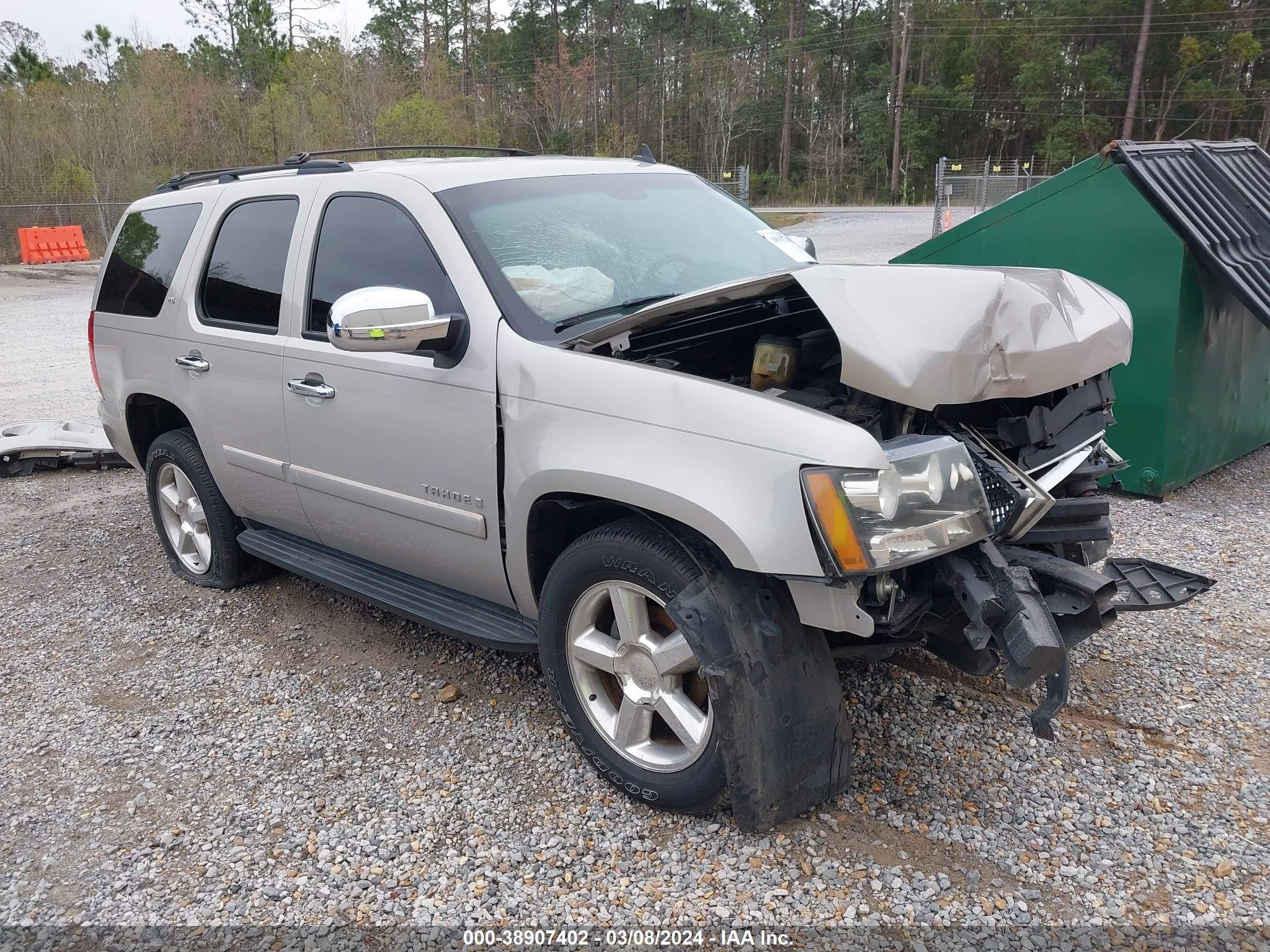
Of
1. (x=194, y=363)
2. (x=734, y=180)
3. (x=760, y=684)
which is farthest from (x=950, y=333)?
(x=734, y=180)

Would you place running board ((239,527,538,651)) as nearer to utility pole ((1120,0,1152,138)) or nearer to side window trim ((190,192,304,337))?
side window trim ((190,192,304,337))

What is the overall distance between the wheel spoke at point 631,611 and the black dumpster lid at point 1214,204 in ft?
12.5

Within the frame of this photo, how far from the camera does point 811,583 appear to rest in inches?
96.2

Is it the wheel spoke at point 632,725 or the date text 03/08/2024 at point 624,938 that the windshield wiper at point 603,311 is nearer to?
the wheel spoke at point 632,725

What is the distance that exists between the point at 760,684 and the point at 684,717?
332 mm

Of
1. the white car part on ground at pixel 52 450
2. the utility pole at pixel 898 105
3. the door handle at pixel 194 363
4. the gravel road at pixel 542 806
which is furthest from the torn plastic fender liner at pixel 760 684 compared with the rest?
the utility pole at pixel 898 105

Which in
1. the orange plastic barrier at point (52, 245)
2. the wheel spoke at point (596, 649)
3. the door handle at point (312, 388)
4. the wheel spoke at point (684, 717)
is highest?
the door handle at point (312, 388)

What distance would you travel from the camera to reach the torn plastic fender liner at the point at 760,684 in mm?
2531

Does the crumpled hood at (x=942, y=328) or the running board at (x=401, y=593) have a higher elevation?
the crumpled hood at (x=942, y=328)

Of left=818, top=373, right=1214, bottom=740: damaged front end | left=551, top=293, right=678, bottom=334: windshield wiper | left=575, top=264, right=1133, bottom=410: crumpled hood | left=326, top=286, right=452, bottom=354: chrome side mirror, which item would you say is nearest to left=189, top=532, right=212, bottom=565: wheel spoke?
left=326, top=286, right=452, bottom=354: chrome side mirror

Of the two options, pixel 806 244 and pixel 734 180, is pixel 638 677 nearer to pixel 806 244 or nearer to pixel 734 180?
pixel 806 244

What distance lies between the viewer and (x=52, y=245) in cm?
2584

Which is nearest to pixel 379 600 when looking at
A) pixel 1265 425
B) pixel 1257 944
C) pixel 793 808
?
pixel 793 808

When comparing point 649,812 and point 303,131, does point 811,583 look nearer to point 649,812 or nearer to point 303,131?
point 649,812
